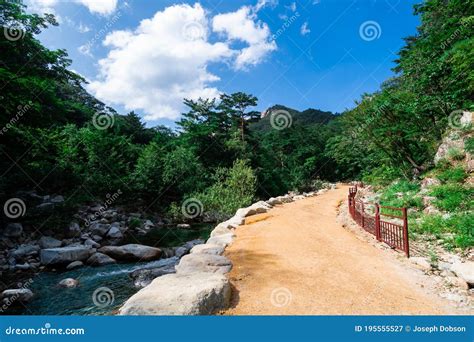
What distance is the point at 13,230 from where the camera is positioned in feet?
35.4

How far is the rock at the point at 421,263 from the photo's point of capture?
4734 millimetres

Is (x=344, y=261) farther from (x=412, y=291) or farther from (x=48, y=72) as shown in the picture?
(x=48, y=72)

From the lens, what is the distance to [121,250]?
973cm

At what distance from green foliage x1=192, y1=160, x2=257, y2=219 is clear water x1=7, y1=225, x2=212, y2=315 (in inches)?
264

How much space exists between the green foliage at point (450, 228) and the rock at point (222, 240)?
15.6 feet

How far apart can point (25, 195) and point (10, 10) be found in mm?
8209

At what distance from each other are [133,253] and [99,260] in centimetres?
111

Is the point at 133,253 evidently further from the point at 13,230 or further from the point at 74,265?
the point at 13,230
